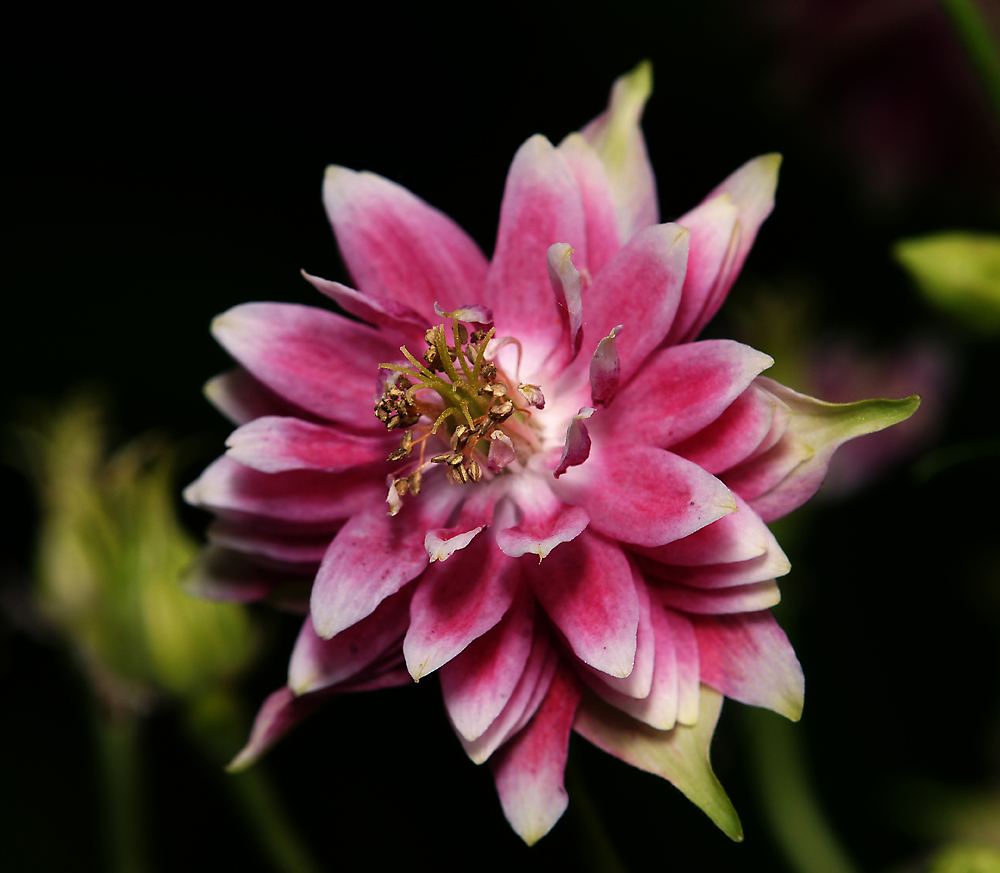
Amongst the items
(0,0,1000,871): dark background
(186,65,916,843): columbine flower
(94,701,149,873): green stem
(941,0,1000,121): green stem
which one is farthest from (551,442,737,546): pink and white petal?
(94,701,149,873): green stem

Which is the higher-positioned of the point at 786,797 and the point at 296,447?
the point at 296,447

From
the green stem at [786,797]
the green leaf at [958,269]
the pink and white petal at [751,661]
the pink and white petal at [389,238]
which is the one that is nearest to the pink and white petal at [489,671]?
the pink and white petal at [751,661]

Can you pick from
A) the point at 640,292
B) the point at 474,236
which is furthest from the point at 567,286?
the point at 474,236

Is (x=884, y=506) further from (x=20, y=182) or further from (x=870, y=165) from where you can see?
(x=20, y=182)

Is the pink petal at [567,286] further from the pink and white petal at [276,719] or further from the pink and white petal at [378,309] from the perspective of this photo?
the pink and white petal at [276,719]

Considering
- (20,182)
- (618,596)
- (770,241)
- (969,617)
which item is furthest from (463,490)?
(20,182)

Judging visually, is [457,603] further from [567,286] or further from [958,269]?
[958,269]
